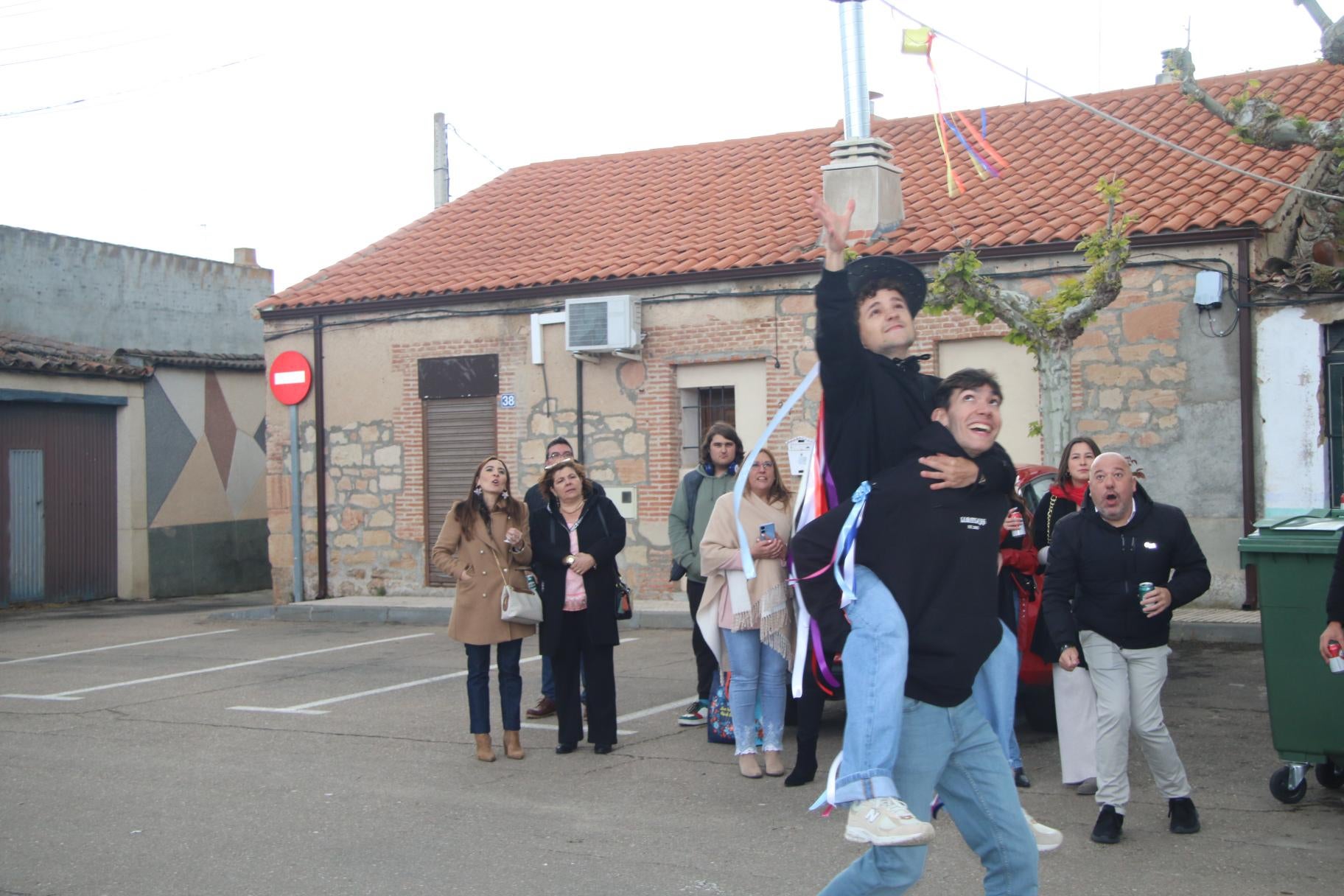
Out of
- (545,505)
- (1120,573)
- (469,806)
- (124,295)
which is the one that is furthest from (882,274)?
(124,295)

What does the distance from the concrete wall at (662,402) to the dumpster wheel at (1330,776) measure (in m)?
6.93

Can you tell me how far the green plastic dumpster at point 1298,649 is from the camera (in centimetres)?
575

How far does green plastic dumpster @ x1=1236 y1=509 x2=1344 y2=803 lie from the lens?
5746 millimetres

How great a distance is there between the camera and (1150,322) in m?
13.1

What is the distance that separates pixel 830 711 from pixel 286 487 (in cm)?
1114

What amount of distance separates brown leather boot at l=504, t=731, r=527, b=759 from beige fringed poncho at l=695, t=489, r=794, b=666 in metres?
1.26

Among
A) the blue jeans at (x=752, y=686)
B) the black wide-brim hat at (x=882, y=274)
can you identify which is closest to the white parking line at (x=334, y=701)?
the blue jeans at (x=752, y=686)

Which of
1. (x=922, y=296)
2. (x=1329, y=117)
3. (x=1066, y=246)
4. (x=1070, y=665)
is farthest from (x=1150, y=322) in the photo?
(x=922, y=296)

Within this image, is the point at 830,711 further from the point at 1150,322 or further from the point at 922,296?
the point at 1150,322

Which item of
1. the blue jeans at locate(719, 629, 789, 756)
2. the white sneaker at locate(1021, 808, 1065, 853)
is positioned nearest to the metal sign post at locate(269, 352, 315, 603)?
the blue jeans at locate(719, 629, 789, 756)

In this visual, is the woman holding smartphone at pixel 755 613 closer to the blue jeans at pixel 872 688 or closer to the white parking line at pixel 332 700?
the white parking line at pixel 332 700

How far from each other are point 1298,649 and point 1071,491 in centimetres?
142

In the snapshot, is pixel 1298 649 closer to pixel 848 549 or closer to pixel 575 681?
pixel 848 549

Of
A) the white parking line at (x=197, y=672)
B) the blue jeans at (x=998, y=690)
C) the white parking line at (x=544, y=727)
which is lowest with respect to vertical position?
the white parking line at (x=197, y=672)
